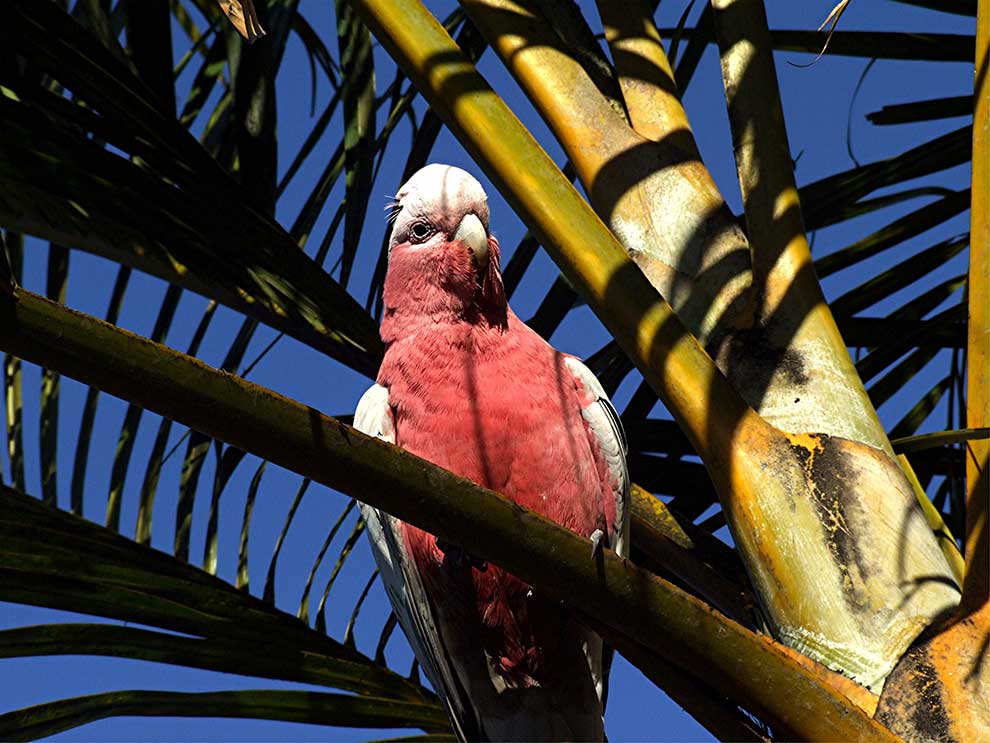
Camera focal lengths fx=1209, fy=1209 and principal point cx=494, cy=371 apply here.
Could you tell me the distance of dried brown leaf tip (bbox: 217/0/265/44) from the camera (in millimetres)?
1434

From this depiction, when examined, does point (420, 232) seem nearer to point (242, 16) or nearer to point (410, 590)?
point (410, 590)

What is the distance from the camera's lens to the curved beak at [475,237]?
8.14 feet

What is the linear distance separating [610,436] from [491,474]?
263 millimetres

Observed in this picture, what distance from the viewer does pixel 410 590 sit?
2.38 metres

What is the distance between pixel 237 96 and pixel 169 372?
1.58 meters

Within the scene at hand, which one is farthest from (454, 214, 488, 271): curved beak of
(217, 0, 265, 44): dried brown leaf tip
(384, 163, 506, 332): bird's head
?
(217, 0, 265, 44): dried brown leaf tip

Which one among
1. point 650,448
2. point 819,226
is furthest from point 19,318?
point 819,226

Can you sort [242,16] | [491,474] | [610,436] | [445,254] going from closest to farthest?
[242,16] < [491,474] < [610,436] < [445,254]

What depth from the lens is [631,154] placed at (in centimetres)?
201

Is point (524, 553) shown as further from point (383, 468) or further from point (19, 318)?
point (19, 318)

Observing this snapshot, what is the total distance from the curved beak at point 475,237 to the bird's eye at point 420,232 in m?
0.07

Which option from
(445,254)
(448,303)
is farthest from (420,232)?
(448,303)

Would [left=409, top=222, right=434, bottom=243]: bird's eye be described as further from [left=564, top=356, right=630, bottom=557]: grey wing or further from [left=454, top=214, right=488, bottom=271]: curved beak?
[left=564, top=356, right=630, bottom=557]: grey wing

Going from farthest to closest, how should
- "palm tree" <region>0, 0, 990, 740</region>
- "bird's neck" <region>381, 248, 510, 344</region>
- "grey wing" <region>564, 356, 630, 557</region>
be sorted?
"bird's neck" <region>381, 248, 510, 344</region>, "grey wing" <region>564, 356, 630, 557</region>, "palm tree" <region>0, 0, 990, 740</region>
